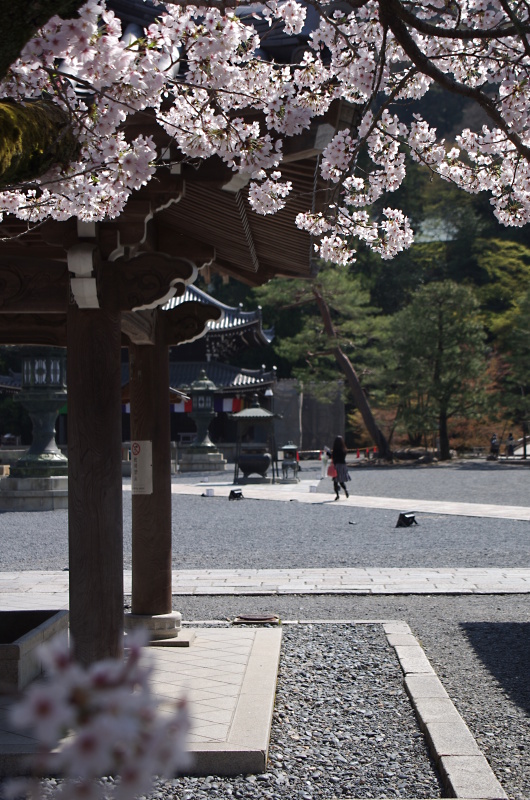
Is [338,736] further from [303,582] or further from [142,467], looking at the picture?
[303,582]

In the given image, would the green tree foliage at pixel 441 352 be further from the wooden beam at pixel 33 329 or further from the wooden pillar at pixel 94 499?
the wooden pillar at pixel 94 499

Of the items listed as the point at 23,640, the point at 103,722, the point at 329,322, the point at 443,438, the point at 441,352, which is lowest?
the point at 23,640

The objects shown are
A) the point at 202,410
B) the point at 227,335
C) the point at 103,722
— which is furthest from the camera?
the point at 227,335

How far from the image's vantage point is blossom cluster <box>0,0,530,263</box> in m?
3.65

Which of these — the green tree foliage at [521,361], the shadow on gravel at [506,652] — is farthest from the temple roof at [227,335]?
the shadow on gravel at [506,652]

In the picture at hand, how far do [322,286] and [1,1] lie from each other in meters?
33.1

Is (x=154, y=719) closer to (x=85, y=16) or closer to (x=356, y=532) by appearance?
(x=85, y=16)

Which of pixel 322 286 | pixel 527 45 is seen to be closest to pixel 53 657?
pixel 527 45

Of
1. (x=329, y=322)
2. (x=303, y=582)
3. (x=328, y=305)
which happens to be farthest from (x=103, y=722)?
(x=328, y=305)

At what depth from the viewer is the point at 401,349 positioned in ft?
120

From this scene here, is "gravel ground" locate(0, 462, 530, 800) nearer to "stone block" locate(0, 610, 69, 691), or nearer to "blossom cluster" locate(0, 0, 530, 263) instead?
"stone block" locate(0, 610, 69, 691)

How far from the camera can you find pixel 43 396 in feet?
61.8

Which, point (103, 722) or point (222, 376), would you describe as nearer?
point (103, 722)

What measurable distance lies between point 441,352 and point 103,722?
36.0 m
